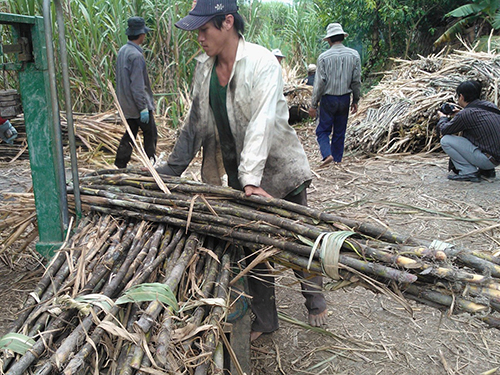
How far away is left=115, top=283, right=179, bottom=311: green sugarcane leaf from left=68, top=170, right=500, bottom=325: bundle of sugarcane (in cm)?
42

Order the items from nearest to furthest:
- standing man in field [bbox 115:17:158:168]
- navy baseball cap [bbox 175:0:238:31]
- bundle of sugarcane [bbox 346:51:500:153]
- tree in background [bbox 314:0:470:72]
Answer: navy baseball cap [bbox 175:0:238:31] < standing man in field [bbox 115:17:158:168] < bundle of sugarcane [bbox 346:51:500:153] < tree in background [bbox 314:0:470:72]

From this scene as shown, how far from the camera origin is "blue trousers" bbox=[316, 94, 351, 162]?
6.37 meters

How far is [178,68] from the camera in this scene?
25.5ft

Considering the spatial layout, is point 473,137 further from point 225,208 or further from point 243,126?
point 225,208

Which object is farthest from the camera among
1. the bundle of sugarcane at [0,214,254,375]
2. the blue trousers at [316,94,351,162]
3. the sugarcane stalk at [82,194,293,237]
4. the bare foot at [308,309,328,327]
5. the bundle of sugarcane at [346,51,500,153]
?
the bundle of sugarcane at [346,51,500,153]

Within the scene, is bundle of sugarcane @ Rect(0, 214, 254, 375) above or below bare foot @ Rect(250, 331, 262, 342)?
above

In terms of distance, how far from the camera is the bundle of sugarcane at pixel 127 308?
148 cm

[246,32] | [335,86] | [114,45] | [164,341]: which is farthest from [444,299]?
[246,32]

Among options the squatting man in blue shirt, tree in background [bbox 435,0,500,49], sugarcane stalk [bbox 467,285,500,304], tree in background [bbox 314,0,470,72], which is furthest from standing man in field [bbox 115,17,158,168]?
tree in background [bbox 435,0,500,49]

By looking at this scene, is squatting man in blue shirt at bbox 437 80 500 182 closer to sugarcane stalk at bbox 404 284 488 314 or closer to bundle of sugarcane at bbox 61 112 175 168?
bundle of sugarcane at bbox 61 112 175 168

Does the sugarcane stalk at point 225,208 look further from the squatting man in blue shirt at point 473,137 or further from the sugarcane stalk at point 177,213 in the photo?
the squatting man in blue shirt at point 473,137

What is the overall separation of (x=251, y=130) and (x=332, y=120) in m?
4.46

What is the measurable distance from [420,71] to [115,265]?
7148 millimetres

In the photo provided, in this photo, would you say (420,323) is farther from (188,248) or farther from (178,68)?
(178,68)
